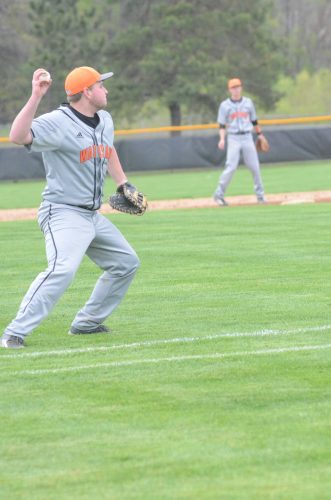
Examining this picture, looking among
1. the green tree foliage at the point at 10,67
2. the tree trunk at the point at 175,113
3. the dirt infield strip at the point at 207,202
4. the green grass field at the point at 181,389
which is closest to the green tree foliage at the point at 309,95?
the tree trunk at the point at 175,113

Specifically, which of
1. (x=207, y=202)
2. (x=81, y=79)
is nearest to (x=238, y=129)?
(x=207, y=202)

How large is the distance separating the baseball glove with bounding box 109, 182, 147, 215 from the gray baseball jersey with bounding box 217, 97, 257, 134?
1105cm

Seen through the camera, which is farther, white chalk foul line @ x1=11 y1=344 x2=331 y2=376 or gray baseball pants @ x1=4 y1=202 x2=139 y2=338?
gray baseball pants @ x1=4 y1=202 x2=139 y2=338

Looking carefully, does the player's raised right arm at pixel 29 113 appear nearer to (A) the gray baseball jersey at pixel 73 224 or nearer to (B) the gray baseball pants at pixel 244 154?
(A) the gray baseball jersey at pixel 73 224

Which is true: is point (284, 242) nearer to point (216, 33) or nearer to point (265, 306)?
point (265, 306)

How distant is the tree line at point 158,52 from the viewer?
49.9 metres

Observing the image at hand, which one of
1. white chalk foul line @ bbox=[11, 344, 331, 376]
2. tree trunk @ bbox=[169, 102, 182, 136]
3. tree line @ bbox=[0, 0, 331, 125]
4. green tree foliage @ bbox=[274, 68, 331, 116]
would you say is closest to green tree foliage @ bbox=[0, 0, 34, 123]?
tree line @ bbox=[0, 0, 331, 125]

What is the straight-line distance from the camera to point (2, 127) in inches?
2282

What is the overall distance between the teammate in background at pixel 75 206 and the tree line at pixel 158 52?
136 feet

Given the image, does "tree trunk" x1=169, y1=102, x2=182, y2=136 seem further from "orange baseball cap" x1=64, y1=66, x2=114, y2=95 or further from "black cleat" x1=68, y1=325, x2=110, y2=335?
"orange baseball cap" x1=64, y1=66, x2=114, y2=95

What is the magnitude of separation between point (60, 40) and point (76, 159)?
42.5 m

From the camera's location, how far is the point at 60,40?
49.6 meters

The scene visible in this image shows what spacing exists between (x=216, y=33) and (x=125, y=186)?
156 feet

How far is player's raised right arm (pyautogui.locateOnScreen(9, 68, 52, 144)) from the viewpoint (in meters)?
7.43
